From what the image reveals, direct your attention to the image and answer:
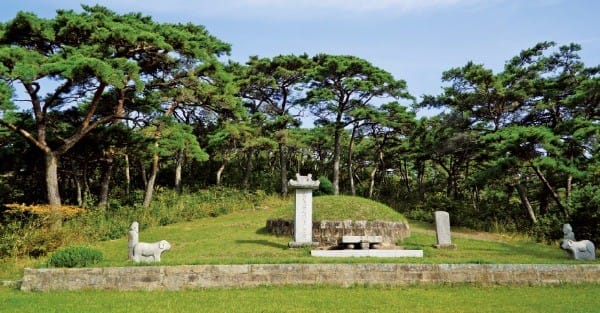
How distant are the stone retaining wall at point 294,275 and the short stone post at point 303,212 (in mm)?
4445

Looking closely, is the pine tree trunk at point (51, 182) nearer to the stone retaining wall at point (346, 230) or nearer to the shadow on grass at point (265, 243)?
the shadow on grass at point (265, 243)

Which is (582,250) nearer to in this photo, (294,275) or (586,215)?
(586,215)

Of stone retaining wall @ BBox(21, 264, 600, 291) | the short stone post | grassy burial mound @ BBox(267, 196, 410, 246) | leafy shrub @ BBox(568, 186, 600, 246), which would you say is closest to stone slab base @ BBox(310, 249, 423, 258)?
the short stone post

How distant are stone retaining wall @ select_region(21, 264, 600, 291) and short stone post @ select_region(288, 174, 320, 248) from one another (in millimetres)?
4445

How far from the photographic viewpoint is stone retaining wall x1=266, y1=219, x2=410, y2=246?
16.2 meters

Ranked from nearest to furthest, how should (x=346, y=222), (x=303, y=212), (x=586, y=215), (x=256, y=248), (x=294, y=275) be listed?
(x=294, y=275) → (x=256, y=248) → (x=303, y=212) → (x=586, y=215) → (x=346, y=222)

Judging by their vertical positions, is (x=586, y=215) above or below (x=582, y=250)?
above

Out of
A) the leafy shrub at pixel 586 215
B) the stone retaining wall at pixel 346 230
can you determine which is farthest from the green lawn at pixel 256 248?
the leafy shrub at pixel 586 215

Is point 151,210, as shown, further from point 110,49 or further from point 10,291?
point 10,291

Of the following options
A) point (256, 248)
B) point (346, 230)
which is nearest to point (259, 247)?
point (256, 248)

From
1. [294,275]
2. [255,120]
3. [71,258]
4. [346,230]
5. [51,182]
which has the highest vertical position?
[255,120]

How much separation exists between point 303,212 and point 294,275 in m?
4.68

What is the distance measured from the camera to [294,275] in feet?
31.1

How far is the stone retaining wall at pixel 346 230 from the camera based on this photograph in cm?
1617
